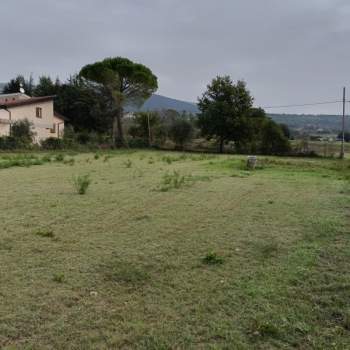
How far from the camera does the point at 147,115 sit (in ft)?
103

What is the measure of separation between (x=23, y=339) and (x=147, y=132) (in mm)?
30123

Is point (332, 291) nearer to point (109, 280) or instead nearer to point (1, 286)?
point (109, 280)

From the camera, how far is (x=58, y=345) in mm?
2064

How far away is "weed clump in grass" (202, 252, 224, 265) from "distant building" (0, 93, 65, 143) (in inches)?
861

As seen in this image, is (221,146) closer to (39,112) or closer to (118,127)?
(118,127)

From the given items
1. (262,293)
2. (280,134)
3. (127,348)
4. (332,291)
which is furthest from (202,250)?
(280,134)

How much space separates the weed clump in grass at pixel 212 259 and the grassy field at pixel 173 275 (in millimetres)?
13

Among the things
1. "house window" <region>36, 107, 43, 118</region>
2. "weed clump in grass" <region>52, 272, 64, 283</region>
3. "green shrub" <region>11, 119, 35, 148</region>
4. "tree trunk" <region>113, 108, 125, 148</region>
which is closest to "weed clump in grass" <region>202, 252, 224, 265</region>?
"weed clump in grass" <region>52, 272, 64, 283</region>

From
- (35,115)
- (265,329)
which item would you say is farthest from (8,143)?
(265,329)

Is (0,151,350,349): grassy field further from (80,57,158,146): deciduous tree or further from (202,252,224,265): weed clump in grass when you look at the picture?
(80,57,158,146): deciduous tree

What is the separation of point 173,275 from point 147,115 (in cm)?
2926

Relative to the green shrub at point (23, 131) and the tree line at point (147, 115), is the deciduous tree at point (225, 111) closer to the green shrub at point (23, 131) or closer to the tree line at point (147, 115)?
the tree line at point (147, 115)

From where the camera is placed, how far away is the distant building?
22.5 m

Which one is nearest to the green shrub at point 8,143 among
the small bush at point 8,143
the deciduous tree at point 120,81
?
the small bush at point 8,143
